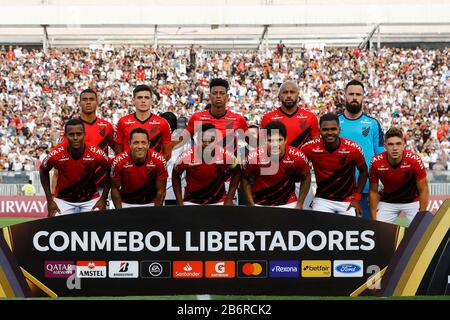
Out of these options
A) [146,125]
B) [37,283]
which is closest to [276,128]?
[146,125]

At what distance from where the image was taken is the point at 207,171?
8.95 metres

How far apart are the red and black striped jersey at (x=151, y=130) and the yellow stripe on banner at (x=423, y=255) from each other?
3969 millimetres

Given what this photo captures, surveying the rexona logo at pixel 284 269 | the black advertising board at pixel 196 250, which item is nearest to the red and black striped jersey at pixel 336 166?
the black advertising board at pixel 196 250

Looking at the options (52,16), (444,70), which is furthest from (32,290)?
(52,16)

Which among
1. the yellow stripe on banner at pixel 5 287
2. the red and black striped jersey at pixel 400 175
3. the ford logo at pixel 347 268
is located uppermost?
the red and black striped jersey at pixel 400 175

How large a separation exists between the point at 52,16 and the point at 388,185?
106 feet

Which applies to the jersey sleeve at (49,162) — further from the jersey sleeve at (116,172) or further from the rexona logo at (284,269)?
the rexona logo at (284,269)

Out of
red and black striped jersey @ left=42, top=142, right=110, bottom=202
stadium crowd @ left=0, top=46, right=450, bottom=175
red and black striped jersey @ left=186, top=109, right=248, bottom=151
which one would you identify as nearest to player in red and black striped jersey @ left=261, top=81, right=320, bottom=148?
red and black striped jersey @ left=186, top=109, right=248, bottom=151

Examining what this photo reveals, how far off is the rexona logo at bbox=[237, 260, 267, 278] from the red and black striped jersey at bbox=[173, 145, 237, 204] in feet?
7.18

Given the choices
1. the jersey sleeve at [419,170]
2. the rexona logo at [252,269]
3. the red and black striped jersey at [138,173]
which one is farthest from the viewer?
the jersey sleeve at [419,170]

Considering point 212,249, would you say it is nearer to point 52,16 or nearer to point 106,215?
point 106,215

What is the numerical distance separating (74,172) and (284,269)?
127 inches

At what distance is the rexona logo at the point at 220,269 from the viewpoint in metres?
6.81

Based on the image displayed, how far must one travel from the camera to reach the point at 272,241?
6836mm
